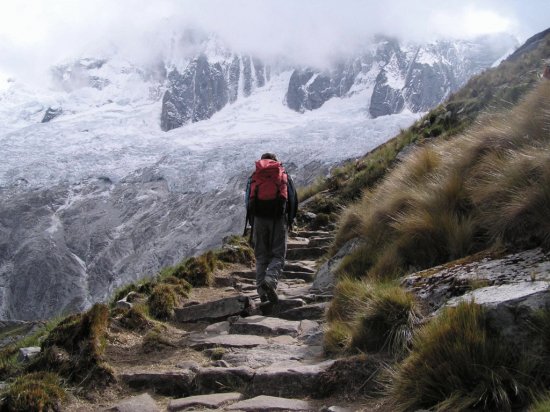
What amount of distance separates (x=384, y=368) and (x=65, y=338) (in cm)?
337

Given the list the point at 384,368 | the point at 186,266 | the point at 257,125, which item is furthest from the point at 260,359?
the point at 257,125

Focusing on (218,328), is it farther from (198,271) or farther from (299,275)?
(299,275)

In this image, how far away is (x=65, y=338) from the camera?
5.96m

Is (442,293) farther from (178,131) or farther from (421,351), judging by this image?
(178,131)

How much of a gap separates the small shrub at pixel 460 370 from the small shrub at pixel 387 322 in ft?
1.73

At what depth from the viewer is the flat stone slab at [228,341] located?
20.5 feet

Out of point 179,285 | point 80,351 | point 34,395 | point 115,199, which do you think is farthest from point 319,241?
point 115,199

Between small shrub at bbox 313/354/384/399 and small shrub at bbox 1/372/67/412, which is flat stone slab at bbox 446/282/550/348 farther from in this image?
small shrub at bbox 1/372/67/412

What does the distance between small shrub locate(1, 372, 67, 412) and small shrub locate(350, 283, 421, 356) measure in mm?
2448

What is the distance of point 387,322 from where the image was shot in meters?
4.64

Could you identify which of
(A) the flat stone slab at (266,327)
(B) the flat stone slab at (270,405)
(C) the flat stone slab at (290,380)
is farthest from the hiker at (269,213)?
(B) the flat stone slab at (270,405)

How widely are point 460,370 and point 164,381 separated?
2782 mm

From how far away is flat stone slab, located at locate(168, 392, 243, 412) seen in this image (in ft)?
A: 15.4

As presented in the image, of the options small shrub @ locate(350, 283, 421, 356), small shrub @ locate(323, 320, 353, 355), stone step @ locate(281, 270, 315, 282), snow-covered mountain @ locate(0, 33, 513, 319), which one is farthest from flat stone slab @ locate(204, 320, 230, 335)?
snow-covered mountain @ locate(0, 33, 513, 319)
